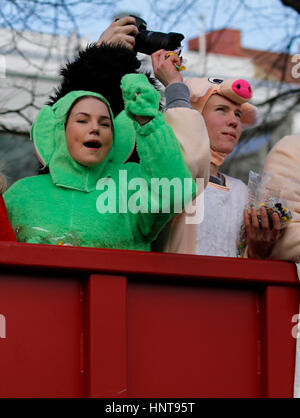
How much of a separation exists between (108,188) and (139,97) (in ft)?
1.50

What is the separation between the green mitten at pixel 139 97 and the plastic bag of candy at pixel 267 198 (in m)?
0.58

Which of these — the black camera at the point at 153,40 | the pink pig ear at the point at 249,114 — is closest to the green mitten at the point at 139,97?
the black camera at the point at 153,40

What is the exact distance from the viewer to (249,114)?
369 cm

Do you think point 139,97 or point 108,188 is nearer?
point 139,97

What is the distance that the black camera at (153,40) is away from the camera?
3.18 m

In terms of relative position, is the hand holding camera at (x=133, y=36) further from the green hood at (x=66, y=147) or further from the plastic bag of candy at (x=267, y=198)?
the plastic bag of candy at (x=267, y=198)

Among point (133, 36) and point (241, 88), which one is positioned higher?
point (133, 36)

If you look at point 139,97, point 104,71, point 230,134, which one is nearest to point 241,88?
point 230,134

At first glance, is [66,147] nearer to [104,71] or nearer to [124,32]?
[104,71]

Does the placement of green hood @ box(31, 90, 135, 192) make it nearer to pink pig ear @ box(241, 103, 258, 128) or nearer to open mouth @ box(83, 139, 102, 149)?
open mouth @ box(83, 139, 102, 149)

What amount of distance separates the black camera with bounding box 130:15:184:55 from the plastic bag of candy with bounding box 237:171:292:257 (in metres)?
0.51

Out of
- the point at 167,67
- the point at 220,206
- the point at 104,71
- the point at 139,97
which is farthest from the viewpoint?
the point at 104,71
